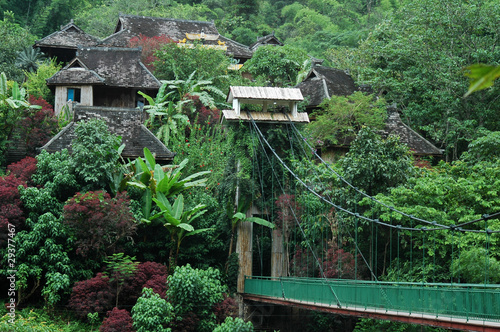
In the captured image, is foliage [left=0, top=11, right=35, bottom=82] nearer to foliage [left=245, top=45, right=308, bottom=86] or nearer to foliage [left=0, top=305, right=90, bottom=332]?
foliage [left=245, top=45, right=308, bottom=86]

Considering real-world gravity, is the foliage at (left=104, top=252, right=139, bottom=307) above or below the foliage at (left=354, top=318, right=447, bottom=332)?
above

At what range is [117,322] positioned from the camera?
1250cm

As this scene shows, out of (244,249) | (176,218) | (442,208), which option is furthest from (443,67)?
(176,218)

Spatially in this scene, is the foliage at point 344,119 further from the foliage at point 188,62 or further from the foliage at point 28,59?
the foliage at point 28,59

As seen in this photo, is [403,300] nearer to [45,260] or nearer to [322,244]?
[322,244]

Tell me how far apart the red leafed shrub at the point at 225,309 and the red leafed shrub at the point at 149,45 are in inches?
527

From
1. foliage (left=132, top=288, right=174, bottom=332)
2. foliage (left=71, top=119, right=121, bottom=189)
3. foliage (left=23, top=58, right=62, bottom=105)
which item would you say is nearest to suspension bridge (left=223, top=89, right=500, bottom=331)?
foliage (left=132, top=288, right=174, bottom=332)

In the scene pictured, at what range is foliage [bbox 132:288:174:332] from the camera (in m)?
12.2

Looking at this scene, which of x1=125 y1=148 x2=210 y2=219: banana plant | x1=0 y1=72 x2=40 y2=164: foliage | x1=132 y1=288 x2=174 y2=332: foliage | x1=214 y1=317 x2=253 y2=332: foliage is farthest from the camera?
x1=0 y1=72 x2=40 y2=164: foliage

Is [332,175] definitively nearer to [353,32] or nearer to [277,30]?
[353,32]

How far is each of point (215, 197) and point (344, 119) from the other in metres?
6.40

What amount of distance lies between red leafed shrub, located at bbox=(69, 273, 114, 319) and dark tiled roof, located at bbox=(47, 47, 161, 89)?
10861 millimetres

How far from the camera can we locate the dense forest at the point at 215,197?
13367mm

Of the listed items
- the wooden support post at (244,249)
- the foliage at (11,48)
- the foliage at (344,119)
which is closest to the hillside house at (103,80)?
the foliage at (11,48)
